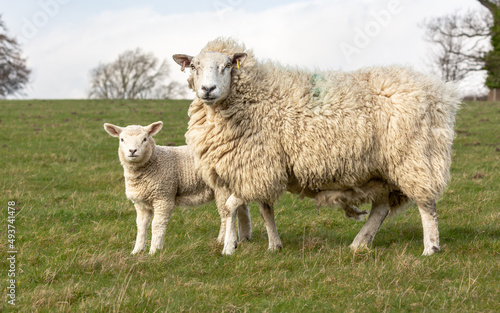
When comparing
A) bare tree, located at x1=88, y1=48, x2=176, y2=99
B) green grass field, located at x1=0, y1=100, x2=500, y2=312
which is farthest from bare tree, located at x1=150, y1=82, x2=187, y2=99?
green grass field, located at x1=0, y1=100, x2=500, y2=312

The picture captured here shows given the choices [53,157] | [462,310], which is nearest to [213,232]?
[462,310]

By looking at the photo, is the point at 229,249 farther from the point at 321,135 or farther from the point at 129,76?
the point at 129,76

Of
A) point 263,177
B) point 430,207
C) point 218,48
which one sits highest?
point 218,48

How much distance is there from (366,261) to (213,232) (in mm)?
2288

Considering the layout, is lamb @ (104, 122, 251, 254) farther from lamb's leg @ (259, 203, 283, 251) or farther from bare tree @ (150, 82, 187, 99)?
bare tree @ (150, 82, 187, 99)

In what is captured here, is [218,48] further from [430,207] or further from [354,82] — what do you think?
[430,207]

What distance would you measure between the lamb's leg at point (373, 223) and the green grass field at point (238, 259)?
173mm

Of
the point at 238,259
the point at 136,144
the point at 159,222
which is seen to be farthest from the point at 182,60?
the point at 238,259

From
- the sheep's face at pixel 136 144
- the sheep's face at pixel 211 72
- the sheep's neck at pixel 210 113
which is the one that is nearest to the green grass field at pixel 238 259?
the sheep's face at pixel 136 144

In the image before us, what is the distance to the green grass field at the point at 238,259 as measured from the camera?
4.04m

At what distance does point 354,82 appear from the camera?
5.76 m

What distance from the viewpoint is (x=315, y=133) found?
17.9 feet
